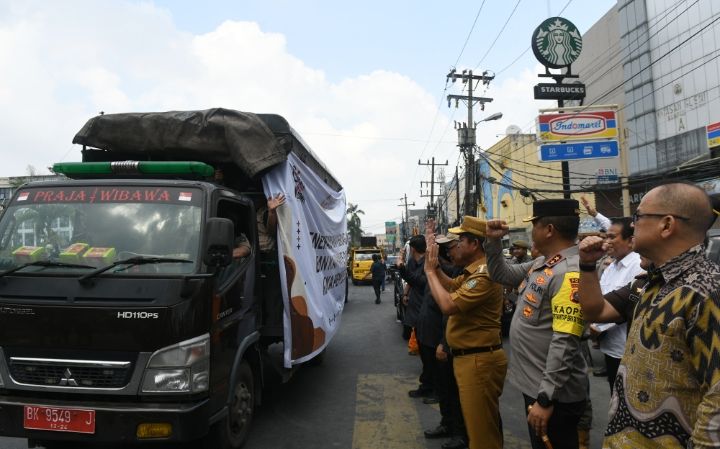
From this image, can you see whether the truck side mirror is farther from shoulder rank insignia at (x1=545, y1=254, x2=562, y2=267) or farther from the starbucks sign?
the starbucks sign

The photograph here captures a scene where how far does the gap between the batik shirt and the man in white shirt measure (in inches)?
96.0

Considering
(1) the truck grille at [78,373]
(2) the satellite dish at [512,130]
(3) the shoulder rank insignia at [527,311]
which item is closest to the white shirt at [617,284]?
(3) the shoulder rank insignia at [527,311]

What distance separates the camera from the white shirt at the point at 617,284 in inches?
152

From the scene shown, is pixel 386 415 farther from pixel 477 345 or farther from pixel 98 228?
pixel 98 228

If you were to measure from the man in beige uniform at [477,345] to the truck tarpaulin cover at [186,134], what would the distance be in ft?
6.51

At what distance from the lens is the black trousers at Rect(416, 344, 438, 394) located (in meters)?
5.33

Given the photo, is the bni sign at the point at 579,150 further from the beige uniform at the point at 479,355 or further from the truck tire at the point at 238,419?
the truck tire at the point at 238,419

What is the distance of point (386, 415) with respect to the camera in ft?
16.8

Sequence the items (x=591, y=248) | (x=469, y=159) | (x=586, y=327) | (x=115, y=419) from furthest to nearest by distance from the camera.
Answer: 1. (x=469, y=159)
2. (x=115, y=419)
3. (x=586, y=327)
4. (x=591, y=248)

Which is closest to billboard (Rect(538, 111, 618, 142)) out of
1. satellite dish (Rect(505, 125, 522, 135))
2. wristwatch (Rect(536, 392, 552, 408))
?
wristwatch (Rect(536, 392, 552, 408))

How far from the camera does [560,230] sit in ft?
9.25

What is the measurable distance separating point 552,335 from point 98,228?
3.34 meters

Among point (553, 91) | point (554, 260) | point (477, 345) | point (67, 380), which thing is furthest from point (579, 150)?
point (67, 380)

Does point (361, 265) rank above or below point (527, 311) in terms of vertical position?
below
